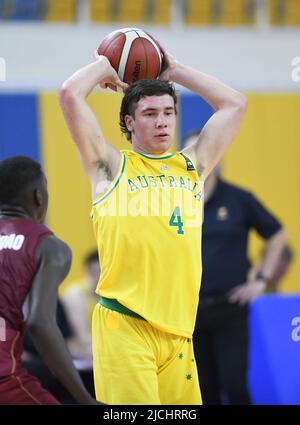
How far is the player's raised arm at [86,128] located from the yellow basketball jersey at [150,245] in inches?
3.1

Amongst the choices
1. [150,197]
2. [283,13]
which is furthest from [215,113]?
[283,13]

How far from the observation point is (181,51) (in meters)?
11.1

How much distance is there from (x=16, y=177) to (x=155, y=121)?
2.36ft

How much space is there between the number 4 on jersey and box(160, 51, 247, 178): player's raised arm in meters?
0.35

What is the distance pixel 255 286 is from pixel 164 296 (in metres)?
2.69

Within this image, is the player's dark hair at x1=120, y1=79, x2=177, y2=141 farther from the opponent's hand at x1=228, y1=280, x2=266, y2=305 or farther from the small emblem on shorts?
the opponent's hand at x1=228, y1=280, x2=266, y2=305

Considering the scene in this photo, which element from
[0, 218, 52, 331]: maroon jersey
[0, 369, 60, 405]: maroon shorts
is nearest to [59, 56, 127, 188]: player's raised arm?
[0, 218, 52, 331]: maroon jersey

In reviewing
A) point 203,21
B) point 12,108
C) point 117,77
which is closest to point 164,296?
point 117,77

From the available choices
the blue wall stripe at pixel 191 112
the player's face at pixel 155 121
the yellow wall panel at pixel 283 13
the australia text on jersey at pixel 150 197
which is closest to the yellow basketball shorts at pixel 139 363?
the australia text on jersey at pixel 150 197

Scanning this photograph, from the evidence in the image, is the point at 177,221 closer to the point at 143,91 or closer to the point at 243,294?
the point at 143,91

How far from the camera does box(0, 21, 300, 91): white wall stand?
422 inches

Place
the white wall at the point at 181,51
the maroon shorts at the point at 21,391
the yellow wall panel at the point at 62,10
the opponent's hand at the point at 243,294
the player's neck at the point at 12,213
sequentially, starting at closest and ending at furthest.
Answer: the maroon shorts at the point at 21,391
the player's neck at the point at 12,213
the opponent's hand at the point at 243,294
the white wall at the point at 181,51
the yellow wall panel at the point at 62,10

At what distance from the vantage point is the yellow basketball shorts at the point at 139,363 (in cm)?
390

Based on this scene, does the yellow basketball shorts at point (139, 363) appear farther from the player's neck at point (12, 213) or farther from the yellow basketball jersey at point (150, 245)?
the player's neck at point (12, 213)
